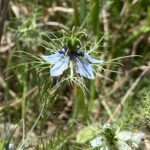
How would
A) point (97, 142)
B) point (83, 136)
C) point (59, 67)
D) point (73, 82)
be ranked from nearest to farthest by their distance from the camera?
point (59, 67), point (97, 142), point (73, 82), point (83, 136)

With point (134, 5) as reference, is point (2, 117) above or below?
below

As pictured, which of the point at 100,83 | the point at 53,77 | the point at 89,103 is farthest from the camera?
the point at 100,83

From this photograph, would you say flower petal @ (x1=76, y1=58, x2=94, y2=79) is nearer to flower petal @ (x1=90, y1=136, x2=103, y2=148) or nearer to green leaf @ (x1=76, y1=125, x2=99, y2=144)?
flower petal @ (x1=90, y1=136, x2=103, y2=148)

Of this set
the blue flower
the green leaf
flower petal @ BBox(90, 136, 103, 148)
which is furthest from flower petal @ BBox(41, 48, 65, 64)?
the green leaf

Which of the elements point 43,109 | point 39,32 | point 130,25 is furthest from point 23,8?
point 43,109

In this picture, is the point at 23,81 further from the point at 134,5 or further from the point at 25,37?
the point at 134,5

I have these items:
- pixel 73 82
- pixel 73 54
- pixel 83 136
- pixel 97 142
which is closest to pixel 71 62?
pixel 73 54

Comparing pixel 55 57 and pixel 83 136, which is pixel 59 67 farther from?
pixel 83 136
